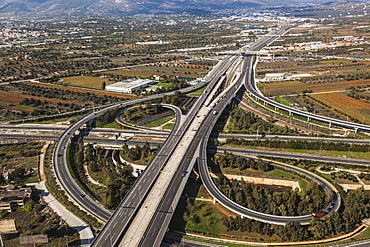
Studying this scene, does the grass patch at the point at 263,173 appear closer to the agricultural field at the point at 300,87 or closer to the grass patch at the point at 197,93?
the agricultural field at the point at 300,87

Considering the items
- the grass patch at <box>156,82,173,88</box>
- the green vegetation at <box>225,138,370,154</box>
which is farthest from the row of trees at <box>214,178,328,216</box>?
the grass patch at <box>156,82,173,88</box>

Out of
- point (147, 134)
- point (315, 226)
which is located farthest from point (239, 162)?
point (147, 134)

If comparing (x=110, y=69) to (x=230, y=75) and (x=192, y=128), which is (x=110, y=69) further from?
(x=192, y=128)

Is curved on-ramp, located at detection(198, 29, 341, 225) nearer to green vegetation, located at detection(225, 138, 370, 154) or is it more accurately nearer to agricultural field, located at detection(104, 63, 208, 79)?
green vegetation, located at detection(225, 138, 370, 154)

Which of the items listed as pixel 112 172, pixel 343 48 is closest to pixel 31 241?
pixel 112 172

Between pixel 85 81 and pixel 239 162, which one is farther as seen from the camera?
pixel 85 81

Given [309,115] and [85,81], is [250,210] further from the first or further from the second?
[85,81]
